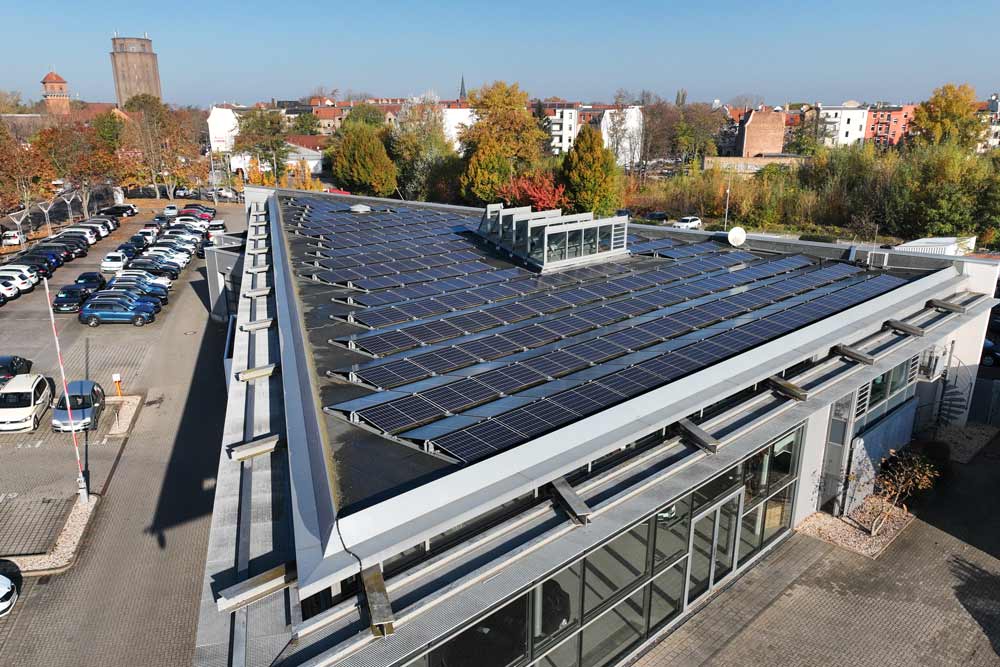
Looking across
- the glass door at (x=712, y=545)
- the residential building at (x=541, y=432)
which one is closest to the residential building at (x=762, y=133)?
the residential building at (x=541, y=432)

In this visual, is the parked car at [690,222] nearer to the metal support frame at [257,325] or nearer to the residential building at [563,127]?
the metal support frame at [257,325]

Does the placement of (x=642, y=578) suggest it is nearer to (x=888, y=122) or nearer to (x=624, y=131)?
(x=624, y=131)

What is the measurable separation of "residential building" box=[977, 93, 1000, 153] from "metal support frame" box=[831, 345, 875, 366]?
66.7 m

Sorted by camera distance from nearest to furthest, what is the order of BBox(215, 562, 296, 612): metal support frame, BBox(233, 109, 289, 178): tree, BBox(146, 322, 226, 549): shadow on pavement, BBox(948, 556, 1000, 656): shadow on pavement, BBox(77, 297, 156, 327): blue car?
BBox(215, 562, 296, 612): metal support frame → BBox(948, 556, 1000, 656): shadow on pavement → BBox(146, 322, 226, 549): shadow on pavement → BBox(77, 297, 156, 327): blue car → BBox(233, 109, 289, 178): tree

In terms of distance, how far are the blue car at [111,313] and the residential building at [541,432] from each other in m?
14.4

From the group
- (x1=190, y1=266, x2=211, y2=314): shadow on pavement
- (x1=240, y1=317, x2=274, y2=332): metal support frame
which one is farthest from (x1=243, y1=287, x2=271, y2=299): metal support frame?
(x1=190, y1=266, x2=211, y2=314): shadow on pavement

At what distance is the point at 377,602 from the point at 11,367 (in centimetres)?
2430

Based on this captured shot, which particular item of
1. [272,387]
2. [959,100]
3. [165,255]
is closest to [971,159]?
[959,100]

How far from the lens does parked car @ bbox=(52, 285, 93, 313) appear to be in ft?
110

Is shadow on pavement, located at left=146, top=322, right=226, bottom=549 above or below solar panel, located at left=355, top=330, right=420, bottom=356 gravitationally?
below

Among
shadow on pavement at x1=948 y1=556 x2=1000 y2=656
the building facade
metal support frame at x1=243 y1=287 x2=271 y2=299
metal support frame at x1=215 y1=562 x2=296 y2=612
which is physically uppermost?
the building facade

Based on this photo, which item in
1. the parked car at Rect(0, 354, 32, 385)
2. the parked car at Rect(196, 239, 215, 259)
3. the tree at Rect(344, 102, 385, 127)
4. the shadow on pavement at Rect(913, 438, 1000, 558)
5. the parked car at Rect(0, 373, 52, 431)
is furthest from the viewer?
the tree at Rect(344, 102, 385, 127)

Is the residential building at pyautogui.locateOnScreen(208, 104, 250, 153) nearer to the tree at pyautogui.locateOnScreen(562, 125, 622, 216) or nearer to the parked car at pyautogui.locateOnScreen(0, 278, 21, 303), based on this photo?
the tree at pyautogui.locateOnScreen(562, 125, 622, 216)

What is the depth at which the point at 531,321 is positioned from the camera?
15844 mm
